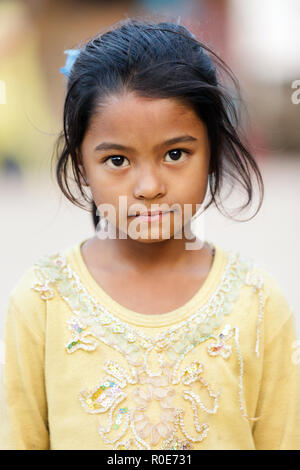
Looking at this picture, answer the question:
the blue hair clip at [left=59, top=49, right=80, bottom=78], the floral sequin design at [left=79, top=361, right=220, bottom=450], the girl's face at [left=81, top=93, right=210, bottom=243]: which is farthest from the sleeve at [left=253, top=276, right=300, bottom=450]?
the blue hair clip at [left=59, top=49, right=80, bottom=78]

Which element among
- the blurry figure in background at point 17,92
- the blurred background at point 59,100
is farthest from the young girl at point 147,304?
the blurry figure in background at point 17,92

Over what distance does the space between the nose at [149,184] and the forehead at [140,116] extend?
6cm

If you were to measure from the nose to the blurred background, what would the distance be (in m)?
1.68

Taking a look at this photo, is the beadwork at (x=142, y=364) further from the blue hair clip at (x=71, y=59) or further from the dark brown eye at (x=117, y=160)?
the blue hair clip at (x=71, y=59)

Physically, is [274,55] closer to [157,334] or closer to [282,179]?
[282,179]

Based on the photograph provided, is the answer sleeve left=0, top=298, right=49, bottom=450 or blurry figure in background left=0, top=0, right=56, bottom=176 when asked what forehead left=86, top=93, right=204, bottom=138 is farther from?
blurry figure in background left=0, top=0, right=56, bottom=176

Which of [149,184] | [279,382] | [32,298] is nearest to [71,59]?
[149,184]

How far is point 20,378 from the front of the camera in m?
1.10

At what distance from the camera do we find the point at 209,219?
4.08 metres

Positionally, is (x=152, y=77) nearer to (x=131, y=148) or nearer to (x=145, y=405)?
(x=131, y=148)

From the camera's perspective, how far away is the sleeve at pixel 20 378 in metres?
1.09

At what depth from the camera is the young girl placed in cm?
103

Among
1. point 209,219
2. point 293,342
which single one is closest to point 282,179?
point 209,219

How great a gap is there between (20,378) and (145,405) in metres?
0.24
